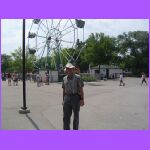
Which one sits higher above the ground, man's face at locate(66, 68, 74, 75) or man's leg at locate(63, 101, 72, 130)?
man's face at locate(66, 68, 74, 75)

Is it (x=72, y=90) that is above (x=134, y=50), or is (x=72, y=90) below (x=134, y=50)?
below

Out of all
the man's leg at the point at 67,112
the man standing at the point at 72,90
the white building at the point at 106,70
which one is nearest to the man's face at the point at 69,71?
the man standing at the point at 72,90

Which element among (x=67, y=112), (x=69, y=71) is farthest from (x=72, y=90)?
(x=67, y=112)

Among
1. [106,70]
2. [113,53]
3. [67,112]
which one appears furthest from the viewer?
[106,70]

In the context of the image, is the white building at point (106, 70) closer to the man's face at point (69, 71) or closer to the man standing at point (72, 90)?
the man standing at point (72, 90)

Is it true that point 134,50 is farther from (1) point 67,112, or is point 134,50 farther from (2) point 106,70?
(1) point 67,112

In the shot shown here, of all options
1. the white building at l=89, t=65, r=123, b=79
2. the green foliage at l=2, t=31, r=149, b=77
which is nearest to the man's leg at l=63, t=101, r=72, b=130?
the green foliage at l=2, t=31, r=149, b=77

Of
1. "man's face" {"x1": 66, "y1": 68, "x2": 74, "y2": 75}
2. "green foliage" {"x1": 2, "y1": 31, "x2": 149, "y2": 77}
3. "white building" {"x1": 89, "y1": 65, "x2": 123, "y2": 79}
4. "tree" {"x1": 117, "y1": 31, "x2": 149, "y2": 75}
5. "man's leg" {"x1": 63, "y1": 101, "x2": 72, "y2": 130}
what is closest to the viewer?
"man's face" {"x1": 66, "y1": 68, "x2": 74, "y2": 75}

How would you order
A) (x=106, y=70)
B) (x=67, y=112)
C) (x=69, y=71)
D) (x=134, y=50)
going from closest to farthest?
(x=69, y=71), (x=67, y=112), (x=106, y=70), (x=134, y=50)

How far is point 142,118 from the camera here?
1040 centimetres

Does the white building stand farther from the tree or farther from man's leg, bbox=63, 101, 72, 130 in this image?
man's leg, bbox=63, 101, 72, 130

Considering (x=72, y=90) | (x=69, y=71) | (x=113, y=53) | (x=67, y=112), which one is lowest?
(x=67, y=112)

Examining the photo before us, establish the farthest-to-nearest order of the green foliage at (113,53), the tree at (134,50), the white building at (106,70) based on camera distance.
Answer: the tree at (134,50), the white building at (106,70), the green foliage at (113,53)

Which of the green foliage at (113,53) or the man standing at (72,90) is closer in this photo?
the man standing at (72,90)
